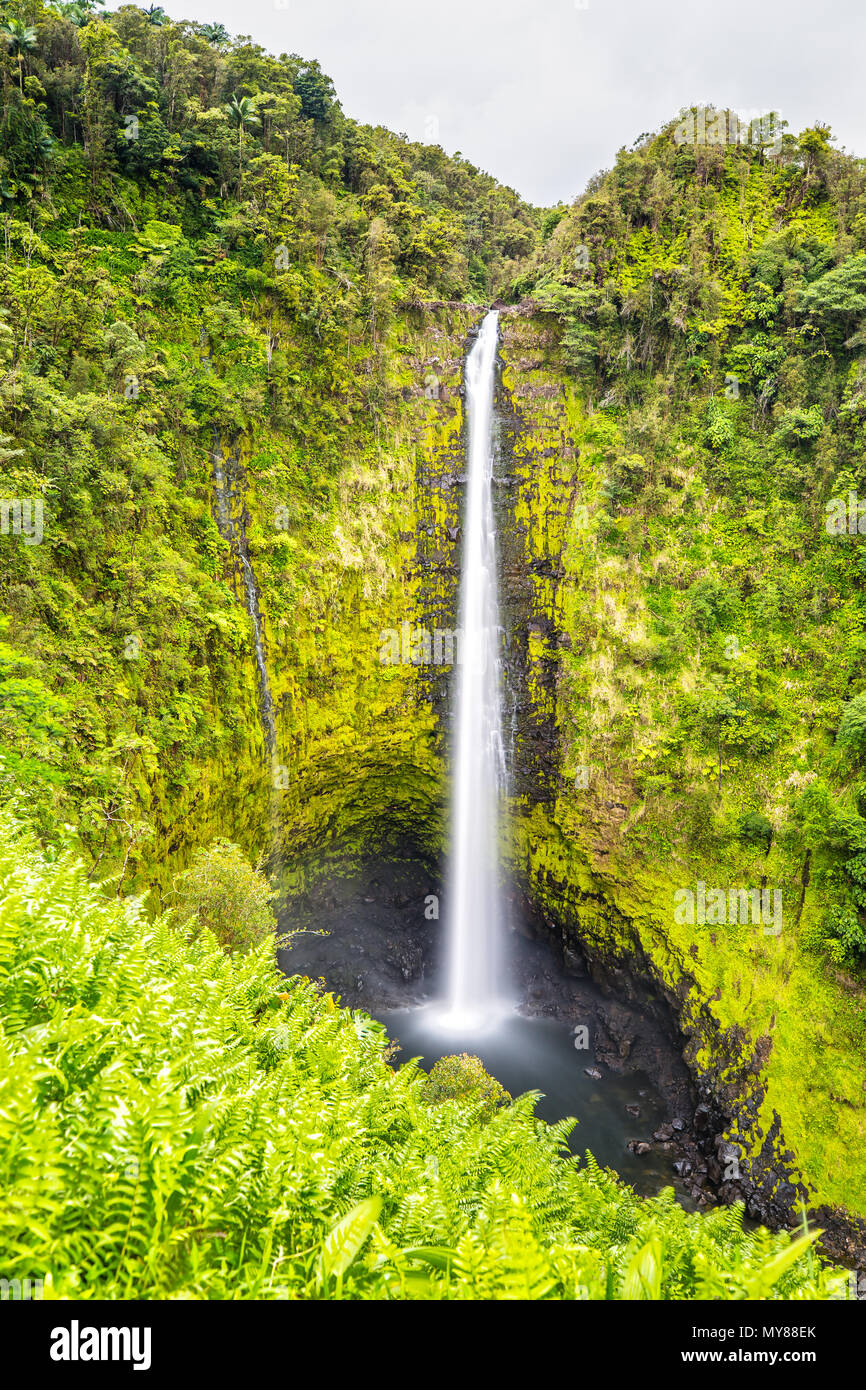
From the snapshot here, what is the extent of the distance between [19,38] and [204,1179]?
24.8 metres

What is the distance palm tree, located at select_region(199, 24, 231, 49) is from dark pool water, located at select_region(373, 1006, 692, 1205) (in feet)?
118

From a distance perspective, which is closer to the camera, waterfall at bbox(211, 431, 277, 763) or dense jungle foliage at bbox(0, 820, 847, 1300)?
dense jungle foliage at bbox(0, 820, 847, 1300)

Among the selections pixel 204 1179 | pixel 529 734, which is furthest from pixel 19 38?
pixel 204 1179

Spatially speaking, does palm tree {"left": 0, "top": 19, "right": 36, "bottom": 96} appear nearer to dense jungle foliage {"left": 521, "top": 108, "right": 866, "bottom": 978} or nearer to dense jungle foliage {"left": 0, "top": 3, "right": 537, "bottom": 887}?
dense jungle foliage {"left": 0, "top": 3, "right": 537, "bottom": 887}

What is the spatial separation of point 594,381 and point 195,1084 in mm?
23224

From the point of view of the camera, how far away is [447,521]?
68.6 feet

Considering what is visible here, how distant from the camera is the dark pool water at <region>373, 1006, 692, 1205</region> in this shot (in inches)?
539

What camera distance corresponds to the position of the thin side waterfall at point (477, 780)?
2003 cm

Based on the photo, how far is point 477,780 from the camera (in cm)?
2009

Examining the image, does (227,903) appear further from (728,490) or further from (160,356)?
(728,490)

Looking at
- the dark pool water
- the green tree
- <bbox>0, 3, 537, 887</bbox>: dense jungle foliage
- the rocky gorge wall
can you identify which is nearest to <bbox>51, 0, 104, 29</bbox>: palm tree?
<bbox>0, 3, 537, 887</bbox>: dense jungle foliage

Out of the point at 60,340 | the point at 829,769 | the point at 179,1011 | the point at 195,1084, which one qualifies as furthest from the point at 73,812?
the point at 829,769

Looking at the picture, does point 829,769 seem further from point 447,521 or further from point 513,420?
point 513,420

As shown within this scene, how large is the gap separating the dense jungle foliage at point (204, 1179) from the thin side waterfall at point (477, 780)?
15.8m
